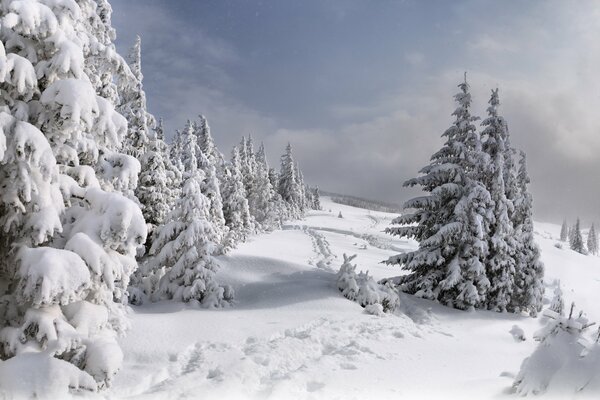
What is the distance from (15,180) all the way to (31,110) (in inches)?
47.3

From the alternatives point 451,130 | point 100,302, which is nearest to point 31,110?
point 100,302

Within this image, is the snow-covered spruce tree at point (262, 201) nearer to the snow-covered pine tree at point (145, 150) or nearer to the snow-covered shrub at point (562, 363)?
the snow-covered pine tree at point (145, 150)

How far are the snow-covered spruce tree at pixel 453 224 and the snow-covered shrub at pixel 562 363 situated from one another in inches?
511

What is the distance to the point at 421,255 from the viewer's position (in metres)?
20.2

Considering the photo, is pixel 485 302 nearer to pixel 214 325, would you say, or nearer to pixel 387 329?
pixel 387 329

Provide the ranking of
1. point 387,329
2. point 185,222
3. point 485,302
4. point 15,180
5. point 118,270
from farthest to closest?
point 485,302, point 185,222, point 387,329, point 118,270, point 15,180

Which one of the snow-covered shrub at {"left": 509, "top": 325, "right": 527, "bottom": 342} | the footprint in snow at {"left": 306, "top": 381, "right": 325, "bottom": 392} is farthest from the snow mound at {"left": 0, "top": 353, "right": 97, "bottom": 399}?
the snow-covered shrub at {"left": 509, "top": 325, "right": 527, "bottom": 342}

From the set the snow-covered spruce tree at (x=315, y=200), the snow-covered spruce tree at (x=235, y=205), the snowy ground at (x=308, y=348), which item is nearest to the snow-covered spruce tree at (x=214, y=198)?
the snow-covered spruce tree at (x=235, y=205)

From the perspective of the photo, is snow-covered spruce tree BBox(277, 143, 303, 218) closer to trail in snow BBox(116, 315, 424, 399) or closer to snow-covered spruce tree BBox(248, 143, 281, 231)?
snow-covered spruce tree BBox(248, 143, 281, 231)

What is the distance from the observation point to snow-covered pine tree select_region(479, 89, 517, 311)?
20.4 m

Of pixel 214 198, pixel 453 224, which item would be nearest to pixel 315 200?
pixel 214 198

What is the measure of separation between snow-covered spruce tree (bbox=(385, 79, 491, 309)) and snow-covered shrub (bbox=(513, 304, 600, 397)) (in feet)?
42.6

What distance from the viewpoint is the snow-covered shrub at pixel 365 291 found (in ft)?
52.8

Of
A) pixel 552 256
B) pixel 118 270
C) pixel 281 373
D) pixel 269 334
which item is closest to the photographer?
pixel 118 270
